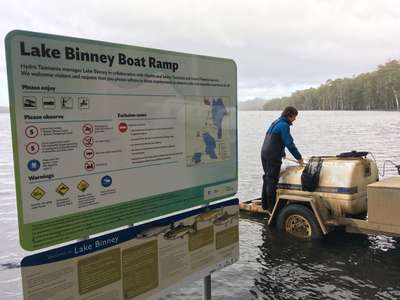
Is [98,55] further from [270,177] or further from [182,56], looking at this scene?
[270,177]

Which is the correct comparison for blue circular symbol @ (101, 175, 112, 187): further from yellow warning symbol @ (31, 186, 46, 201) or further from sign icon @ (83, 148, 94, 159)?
yellow warning symbol @ (31, 186, 46, 201)

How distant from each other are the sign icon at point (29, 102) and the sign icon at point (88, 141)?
1.31ft

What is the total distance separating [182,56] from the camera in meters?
3.49

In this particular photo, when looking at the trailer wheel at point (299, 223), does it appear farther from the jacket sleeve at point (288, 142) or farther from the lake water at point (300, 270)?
the jacket sleeve at point (288, 142)

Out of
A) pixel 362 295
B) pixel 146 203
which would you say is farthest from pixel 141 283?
pixel 362 295

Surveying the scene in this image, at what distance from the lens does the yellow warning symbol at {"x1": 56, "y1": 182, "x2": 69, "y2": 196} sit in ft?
8.91

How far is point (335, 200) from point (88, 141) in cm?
557

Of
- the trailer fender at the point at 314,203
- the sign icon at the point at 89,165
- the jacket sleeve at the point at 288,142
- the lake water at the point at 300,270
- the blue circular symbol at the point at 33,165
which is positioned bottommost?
the lake water at the point at 300,270

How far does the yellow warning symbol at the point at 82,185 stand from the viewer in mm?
2838

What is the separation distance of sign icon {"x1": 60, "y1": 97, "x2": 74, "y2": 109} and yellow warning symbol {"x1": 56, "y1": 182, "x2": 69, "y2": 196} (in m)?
0.48

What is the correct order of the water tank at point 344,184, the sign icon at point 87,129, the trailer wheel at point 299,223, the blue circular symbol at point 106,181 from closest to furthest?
the sign icon at point 87,129, the blue circular symbol at point 106,181, the water tank at point 344,184, the trailer wheel at point 299,223

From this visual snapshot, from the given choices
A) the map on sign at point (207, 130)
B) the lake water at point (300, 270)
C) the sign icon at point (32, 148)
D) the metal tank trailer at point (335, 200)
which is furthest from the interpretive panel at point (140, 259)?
the metal tank trailer at point (335, 200)

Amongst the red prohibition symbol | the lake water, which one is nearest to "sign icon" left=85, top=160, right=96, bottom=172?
the red prohibition symbol

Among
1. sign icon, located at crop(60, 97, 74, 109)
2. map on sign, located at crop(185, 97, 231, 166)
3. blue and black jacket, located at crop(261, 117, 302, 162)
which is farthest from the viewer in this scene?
blue and black jacket, located at crop(261, 117, 302, 162)
